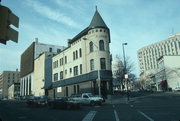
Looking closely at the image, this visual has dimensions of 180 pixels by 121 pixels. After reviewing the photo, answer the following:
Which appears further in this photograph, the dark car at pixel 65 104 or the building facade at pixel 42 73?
the building facade at pixel 42 73

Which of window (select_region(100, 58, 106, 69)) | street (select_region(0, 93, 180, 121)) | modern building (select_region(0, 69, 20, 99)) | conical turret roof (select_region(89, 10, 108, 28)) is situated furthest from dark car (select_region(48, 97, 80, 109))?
modern building (select_region(0, 69, 20, 99))

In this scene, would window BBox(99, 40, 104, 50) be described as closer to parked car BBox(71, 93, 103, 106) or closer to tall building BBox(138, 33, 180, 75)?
parked car BBox(71, 93, 103, 106)

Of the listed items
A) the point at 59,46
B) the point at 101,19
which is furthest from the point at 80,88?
the point at 59,46

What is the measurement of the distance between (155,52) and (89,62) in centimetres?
11881

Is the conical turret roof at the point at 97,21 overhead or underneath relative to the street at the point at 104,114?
overhead

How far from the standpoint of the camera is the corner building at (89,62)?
3897cm

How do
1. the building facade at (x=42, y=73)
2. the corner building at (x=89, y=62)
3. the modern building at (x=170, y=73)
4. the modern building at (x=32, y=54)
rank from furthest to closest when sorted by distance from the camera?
the modern building at (x=32, y=54) → the modern building at (x=170, y=73) → the building facade at (x=42, y=73) → the corner building at (x=89, y=62)

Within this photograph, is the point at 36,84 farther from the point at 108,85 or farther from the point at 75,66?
the point at 108,85

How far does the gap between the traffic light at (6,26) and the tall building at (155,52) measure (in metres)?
129

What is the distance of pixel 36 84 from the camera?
7650 centimetres

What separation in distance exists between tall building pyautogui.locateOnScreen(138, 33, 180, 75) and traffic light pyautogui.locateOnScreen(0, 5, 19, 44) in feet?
424

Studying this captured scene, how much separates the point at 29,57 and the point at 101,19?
56622 mm

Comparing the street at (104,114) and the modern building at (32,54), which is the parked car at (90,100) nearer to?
the street at (104,114)

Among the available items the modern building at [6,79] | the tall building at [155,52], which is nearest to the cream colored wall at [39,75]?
the tall building at [155,52]
